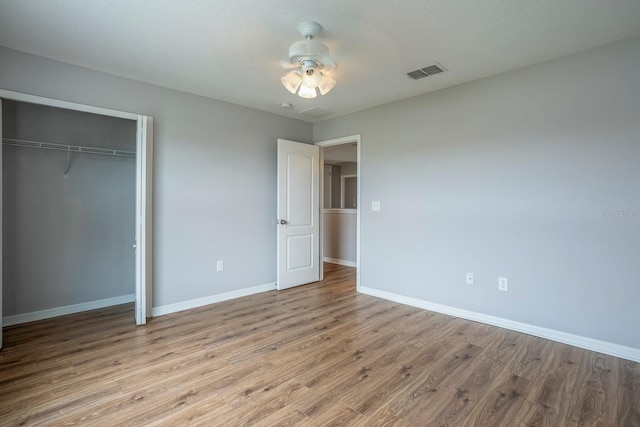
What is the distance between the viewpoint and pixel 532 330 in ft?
9.40

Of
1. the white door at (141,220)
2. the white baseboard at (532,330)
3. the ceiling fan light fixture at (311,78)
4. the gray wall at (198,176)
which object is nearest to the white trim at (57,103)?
the gray wall at (198,176)

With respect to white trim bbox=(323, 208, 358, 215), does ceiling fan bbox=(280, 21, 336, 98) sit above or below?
above

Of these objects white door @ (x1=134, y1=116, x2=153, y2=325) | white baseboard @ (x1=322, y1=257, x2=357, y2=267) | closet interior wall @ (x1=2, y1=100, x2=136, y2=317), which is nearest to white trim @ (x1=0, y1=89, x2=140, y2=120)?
white door @ (x1=134, y1=116, x2=153, y2=325)

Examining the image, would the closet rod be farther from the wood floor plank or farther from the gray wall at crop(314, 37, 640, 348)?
the wood floor plank

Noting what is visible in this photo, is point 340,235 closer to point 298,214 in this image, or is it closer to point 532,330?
point 298,214

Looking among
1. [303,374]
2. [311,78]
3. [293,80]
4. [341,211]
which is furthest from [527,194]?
[341,211]

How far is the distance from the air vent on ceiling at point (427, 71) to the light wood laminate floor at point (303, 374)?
2489mm

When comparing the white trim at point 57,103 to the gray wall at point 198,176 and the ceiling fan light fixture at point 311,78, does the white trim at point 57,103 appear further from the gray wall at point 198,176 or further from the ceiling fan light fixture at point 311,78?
the ceiling fan light fixture at point 311,78

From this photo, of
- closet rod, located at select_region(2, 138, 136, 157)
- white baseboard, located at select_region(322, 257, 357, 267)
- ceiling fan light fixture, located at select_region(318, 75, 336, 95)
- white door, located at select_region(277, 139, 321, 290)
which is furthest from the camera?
white baseboard, located at select_region(322, 257, 357, 267)

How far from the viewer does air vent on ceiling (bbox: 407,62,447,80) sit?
9.54ft

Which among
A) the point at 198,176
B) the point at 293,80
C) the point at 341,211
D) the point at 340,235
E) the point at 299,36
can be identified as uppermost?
the point at 299,36

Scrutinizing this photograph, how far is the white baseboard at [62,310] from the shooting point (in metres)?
3.08

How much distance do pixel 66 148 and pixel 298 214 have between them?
279cm

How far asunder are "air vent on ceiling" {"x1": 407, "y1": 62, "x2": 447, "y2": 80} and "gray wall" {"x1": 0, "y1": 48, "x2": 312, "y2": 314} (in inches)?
82.7
